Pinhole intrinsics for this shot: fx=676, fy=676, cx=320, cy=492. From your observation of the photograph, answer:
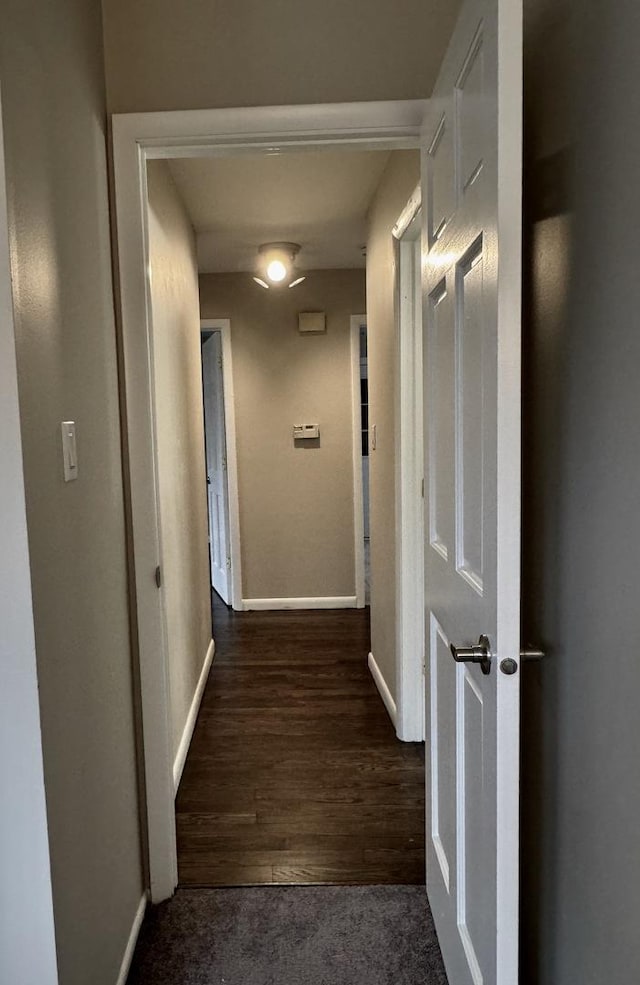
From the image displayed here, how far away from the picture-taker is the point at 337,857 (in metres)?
2.06

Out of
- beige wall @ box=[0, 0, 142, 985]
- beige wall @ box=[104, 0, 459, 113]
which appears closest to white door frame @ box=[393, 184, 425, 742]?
beige wall @ box=[104, 0, 459, 113]

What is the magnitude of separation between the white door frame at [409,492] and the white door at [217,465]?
2265 mm

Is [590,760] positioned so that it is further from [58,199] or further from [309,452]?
[309,452]

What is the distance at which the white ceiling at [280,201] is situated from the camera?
2.76 meters

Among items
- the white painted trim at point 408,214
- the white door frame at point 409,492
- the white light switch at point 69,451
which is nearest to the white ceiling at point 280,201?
the white painted trim at point 408,214

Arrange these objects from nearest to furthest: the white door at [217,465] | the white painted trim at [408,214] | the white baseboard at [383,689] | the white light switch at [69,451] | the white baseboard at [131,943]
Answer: the white light switch at [69,451] < the white baseboard at [131,943] < the white painted trim at [408,214] < the white baseboard at [383,689] < the white door at [217,465]

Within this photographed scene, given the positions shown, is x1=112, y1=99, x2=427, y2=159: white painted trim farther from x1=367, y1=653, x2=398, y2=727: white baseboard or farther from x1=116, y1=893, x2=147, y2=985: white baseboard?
x1=367, y1=653, x2=398, y2=727: white baseboard

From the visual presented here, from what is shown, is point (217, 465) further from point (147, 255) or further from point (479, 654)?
point (479, 654)

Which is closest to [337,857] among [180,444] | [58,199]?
[180,444]

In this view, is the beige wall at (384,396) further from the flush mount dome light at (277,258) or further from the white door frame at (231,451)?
the white door frame at (231,451)

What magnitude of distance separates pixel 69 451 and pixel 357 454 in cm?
351

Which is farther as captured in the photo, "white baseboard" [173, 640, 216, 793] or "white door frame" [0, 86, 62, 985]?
"white baseboard" [173, 640, 216, 793]

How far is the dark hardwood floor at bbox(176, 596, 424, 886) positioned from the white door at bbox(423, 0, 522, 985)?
518mm

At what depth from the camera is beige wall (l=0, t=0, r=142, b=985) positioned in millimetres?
1131
